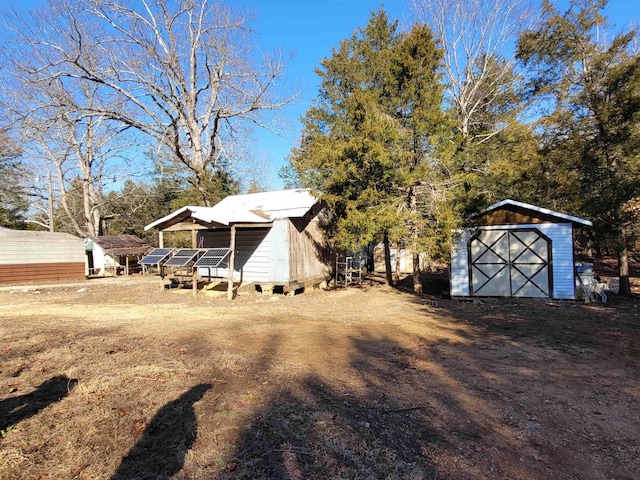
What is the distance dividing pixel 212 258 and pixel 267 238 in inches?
85.3

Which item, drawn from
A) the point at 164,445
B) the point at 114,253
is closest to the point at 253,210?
the point at 164,445

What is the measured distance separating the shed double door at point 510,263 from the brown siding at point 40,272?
64.8 ft

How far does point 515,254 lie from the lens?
40.6 feet

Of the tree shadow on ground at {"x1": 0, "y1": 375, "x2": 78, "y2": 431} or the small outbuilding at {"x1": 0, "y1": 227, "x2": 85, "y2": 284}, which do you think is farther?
the small outbuilding at {"x1": 0, "y1": 227, "x2": 85, "y2": 284}

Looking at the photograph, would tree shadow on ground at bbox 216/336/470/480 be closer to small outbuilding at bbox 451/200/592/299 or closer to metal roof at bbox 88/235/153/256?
small outbuilding at bbox 451/200/592/299

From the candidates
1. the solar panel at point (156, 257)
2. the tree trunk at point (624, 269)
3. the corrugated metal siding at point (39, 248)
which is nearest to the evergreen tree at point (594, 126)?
the tree trunk at point (624, 269)

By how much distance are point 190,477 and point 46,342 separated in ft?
17.6

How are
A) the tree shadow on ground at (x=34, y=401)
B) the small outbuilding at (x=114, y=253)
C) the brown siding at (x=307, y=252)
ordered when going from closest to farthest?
1. the tree shadow on ground at (x=34, y=401)
2. the brown siding at (x=307, y=252)
3. the small outbuilding at (x=114, y=253)

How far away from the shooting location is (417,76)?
12477 millimetres

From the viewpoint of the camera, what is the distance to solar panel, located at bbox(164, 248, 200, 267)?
12.7 metres

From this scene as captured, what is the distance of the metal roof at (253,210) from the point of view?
12.0m

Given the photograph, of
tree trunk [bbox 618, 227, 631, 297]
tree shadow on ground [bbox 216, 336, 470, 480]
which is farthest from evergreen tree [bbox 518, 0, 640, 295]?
tree shadow on ground [bbox 216, 336, 470, 480]

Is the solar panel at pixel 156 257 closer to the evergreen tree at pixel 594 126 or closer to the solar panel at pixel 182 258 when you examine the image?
the solar panel at pixel 182 258

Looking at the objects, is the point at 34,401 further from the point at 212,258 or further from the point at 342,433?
the point at 212,258
